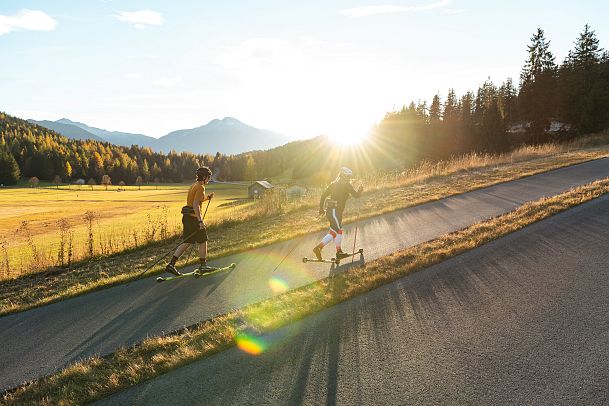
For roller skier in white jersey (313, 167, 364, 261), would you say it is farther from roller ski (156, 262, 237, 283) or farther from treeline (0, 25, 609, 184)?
treeline (0, 25, 609, 184)

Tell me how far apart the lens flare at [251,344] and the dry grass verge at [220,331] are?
70 mm

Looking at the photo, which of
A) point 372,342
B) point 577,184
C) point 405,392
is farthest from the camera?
point 577,184

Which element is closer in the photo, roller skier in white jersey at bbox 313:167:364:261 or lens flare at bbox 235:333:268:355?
lens flare at bbox 235:333:268:355

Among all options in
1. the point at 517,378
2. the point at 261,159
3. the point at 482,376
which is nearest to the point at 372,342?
the point at 482,376

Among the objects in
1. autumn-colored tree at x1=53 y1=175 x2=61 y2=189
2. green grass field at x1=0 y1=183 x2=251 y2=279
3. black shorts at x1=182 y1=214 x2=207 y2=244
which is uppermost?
autumn-colored tree at x1=53 y1=175 x2=61 y2=189

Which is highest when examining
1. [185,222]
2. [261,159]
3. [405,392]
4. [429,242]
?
[261,159]

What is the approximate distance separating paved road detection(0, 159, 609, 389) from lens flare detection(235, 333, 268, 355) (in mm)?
1339

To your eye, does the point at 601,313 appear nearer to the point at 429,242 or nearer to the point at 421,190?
the point at 429,242

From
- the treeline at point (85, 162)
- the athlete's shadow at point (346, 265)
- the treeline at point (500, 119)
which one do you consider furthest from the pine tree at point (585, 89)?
the treeline at point (85, 162)

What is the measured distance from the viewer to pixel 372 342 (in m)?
4.69

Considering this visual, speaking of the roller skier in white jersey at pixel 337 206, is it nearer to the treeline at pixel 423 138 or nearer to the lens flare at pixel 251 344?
the lens flare at pixel 251 344

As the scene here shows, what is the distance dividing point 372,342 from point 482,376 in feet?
4.47

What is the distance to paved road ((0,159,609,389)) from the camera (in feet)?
18.1

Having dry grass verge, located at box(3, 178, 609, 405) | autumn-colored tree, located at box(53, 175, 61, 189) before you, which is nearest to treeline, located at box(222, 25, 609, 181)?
dry grass verge, located at box(3, 178, 609, 405)
